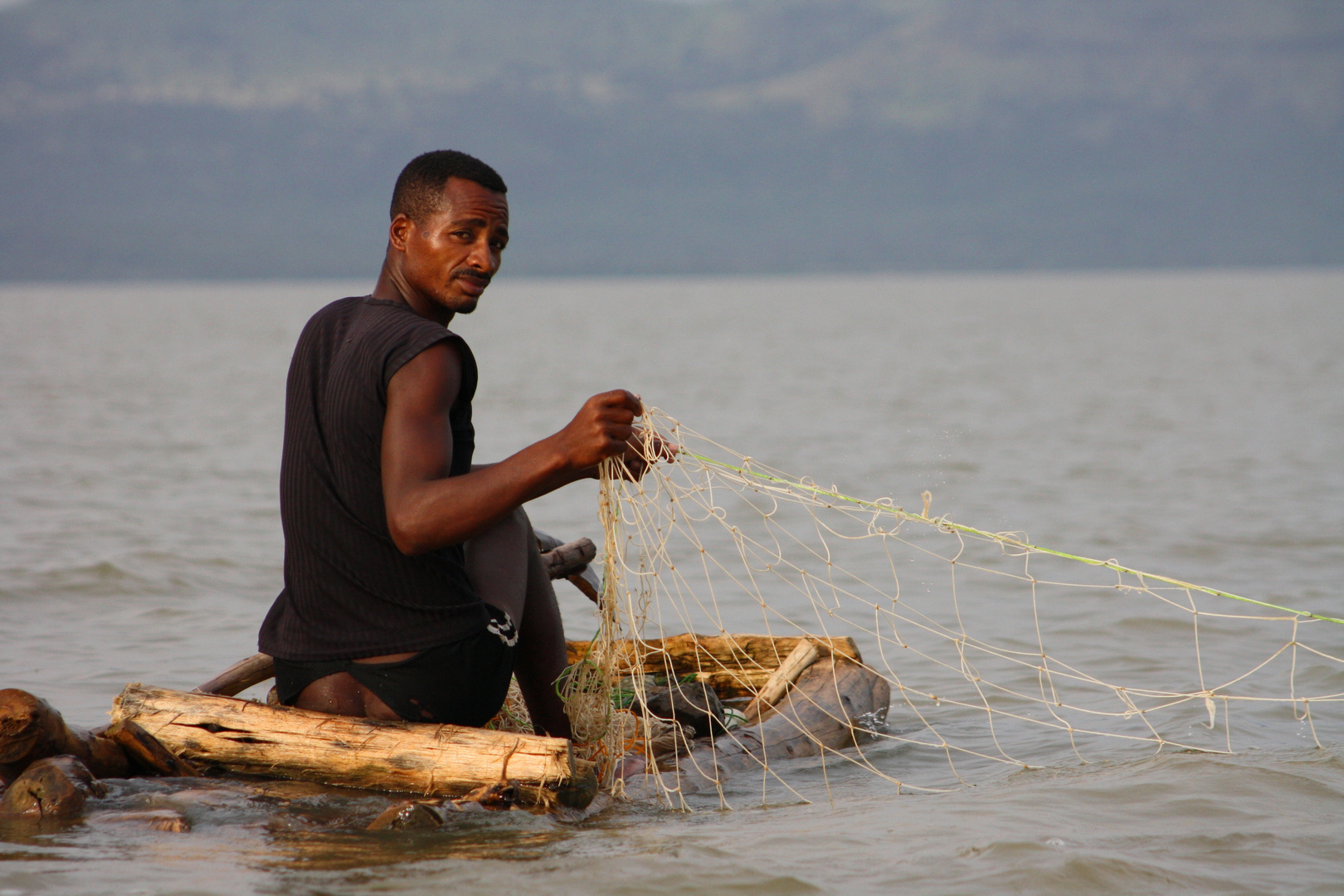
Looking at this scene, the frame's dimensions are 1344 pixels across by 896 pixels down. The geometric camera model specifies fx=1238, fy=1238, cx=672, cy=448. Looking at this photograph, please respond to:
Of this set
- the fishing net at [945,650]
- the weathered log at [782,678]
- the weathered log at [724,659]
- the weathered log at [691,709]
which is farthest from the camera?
the weathered log at [724,659]

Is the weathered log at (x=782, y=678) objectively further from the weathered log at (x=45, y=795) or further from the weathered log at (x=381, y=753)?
the weathered log at (x=45, y=795)

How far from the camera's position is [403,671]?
367 cm

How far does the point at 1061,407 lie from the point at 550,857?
2021cm

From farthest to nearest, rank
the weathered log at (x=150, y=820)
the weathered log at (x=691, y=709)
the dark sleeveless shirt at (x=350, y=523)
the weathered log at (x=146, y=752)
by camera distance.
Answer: the weathered log at (x=691, y=709)
the weathered log at (x=146, y=752)
the weathered log at (x=150, y=820)
the dark sleeveless shirt at (x=350, y=523)

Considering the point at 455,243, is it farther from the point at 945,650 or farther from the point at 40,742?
the point at 945,650

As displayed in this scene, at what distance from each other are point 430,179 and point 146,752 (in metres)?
2.02

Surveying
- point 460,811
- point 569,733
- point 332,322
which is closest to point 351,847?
point 460,811

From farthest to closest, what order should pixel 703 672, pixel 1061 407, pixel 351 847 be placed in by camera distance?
pixel 1061 407
pixel 703 672
pixel 351 847

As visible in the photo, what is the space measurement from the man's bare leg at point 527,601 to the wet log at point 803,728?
54 centimetres

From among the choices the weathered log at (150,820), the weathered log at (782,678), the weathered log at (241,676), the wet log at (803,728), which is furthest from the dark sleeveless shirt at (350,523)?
the weathered log at (782,678)

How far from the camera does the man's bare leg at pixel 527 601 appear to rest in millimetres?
3832

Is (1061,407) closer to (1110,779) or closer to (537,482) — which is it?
(1110,779)

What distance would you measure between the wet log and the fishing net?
0.04m

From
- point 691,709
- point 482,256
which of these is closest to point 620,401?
point 482,256
